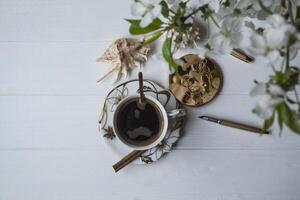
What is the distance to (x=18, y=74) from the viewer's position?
98 centimetres

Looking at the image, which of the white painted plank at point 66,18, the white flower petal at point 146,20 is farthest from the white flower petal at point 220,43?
the white painted plank at point 66,18

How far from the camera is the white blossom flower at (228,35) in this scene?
528 millimetres

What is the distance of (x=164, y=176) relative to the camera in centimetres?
97

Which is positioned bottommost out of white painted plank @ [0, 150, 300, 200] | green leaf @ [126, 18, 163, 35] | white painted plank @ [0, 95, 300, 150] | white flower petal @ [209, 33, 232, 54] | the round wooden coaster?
white painted plank @ [0, 150, 300, 200]

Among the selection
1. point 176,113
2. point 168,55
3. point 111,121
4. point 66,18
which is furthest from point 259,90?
point 66,18

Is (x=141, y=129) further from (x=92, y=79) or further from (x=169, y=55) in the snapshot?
(x=169, y=55)

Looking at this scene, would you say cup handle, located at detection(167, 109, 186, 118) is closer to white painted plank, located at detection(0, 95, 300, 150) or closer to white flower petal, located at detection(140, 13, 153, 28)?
white painted plank, located at detection(0, 95, 300, 150)

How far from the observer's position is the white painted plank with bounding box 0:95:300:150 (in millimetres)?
965

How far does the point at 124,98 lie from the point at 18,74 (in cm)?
30

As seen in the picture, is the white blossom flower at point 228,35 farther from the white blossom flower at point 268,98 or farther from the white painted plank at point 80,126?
the white painted plank at point 80,126

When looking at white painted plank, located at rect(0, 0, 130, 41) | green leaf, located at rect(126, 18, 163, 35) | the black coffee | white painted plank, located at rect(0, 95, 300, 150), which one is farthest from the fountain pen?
green leaf, located at rect(126, 18, 163, 35)

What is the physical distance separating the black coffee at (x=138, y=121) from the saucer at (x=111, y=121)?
0.12 feet

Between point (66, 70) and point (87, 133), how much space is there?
17cm

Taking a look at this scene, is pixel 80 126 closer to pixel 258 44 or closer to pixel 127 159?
pixel 127 159
